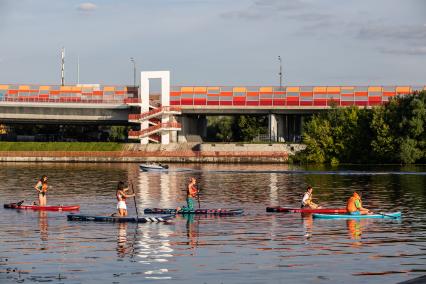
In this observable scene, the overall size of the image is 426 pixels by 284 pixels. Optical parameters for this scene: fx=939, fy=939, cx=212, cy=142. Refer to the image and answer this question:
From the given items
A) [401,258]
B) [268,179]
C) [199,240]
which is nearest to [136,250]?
[199,240]

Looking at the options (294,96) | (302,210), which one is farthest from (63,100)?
(302,210)

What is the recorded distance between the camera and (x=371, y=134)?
465 feet

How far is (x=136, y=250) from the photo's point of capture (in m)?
42.9

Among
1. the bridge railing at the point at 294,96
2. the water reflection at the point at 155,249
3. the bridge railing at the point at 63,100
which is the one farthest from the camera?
the bridge railing at the point at 63,100

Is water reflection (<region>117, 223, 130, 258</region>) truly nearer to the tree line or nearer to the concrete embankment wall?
the tree line

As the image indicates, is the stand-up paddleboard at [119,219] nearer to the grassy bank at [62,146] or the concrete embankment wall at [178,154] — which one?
the concrete embankment wall at [178,154]

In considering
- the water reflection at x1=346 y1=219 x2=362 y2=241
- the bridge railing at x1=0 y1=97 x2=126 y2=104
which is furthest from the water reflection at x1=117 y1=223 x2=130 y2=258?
the bridge railing at x1=0 y1=97 x2=126 y2=104

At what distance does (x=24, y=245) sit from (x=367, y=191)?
4542cm

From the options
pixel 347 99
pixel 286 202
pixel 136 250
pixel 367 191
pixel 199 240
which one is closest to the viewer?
pixel 136 250

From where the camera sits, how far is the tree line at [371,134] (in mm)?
134250

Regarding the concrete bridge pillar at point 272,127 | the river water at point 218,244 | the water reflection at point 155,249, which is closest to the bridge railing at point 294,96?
the concrete bridge pillar at point 272,127

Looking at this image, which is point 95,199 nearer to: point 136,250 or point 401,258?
point 136,250

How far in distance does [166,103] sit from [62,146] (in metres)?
20.2

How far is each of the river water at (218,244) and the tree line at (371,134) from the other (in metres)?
54.6
